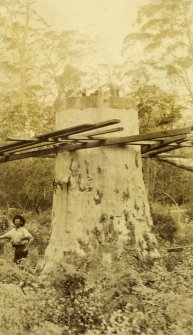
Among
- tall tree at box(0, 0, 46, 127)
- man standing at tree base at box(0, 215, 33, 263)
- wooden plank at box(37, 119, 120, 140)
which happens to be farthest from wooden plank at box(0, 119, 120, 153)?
tall tree at box(0, 0, 46, 127)

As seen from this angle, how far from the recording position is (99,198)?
632cm

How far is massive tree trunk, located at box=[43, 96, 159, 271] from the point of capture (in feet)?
20.4

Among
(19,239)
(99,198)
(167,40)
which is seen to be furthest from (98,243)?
(167,40)

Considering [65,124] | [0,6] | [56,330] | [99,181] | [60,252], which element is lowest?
[56,330]

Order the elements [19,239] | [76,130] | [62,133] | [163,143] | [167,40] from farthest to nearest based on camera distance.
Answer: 1. [167,40]
2. [19,239]
3. [163,143]
4. [62,133]
5. [76,130]

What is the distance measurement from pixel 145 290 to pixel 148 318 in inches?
21.4

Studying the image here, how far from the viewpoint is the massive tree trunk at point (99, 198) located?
245 inches

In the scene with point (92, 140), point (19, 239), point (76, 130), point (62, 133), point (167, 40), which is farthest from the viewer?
point (167, 40)

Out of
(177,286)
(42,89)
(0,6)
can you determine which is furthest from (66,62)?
(177,286)

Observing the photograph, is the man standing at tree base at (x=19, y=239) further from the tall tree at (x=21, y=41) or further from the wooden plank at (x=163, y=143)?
the tall tree at (x=21, y=41)

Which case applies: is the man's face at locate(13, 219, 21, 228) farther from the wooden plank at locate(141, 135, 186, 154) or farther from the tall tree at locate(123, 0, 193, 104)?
the tall tree at locate(123, 0, 193, 104)

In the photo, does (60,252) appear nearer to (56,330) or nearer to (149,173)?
(56,330)

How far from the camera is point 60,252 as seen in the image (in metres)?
6.27

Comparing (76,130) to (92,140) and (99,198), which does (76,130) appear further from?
(99,198)
